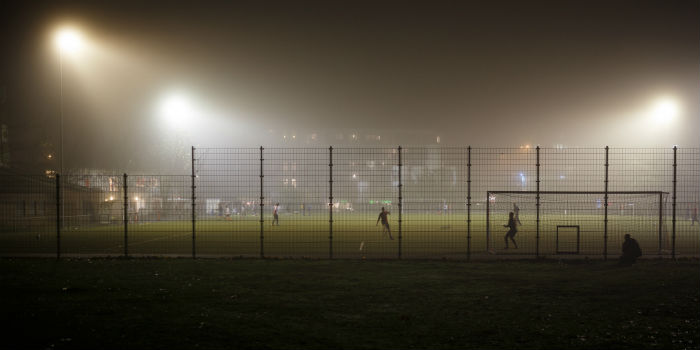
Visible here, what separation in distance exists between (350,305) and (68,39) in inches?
1016

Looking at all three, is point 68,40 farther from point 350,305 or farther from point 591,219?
point 591,219

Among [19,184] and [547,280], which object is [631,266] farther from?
[19,184]

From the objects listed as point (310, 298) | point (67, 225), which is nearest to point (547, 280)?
point (310, 298)

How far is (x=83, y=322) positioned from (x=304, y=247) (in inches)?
514

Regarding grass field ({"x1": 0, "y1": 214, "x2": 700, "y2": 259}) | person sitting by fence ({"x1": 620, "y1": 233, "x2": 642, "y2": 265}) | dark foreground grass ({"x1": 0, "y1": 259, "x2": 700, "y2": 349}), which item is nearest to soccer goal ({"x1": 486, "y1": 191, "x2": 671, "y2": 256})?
grass field ({"x1": 0, "y1": 214, "x2": 700, "y2": 259})

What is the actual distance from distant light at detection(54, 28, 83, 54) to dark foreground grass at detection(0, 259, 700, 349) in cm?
1642

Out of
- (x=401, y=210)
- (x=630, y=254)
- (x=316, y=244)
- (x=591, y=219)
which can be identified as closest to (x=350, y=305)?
(x=401, y=210)

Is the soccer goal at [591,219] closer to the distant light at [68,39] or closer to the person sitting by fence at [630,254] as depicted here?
the person sitting by fence at [630,254]

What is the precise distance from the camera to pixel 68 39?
28078 millimetres

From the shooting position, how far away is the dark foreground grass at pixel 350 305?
26.3 ft

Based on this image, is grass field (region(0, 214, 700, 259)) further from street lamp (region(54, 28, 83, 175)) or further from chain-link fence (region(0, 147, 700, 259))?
street lamp (region(54, 28, 83, 175))

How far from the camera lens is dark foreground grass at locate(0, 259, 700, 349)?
802cm

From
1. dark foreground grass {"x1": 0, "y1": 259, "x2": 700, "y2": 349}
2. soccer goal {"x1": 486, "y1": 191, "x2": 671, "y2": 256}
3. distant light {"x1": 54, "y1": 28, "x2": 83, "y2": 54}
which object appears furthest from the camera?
distant light {"x1": 54, "y1": 28, "x2": 83, "y2": 54}

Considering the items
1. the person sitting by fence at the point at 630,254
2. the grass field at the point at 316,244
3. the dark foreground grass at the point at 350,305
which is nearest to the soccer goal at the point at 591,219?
the grass field at the point at 316,244
